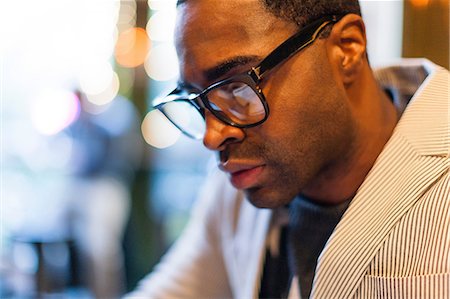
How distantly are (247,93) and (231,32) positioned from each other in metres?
0.13

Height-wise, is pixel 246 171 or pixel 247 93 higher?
pixel 247 93

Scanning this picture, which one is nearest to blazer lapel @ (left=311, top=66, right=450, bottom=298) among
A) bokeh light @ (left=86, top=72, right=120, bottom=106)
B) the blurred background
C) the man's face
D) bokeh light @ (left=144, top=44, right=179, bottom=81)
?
the man's face

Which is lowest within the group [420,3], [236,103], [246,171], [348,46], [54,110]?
[54,110]

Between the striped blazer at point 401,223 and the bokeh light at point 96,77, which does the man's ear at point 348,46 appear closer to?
the striped blazer at point 401,223

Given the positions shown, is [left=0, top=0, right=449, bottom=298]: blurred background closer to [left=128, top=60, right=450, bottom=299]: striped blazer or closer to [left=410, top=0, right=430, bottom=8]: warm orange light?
[left=410, top=0, right=430, bottom=8]: warm orange light

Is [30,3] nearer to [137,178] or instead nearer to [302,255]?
[137,178]

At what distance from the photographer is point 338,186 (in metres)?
1.50

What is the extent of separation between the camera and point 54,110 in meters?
4.79

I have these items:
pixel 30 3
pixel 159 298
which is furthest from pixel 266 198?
pixel 30 3

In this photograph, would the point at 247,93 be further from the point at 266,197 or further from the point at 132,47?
the point at 132,47

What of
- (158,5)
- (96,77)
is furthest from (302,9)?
(96,77)

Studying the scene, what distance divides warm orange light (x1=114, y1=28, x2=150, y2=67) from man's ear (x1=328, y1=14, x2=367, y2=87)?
3.96 meters

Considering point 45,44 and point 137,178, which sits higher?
point 45,44

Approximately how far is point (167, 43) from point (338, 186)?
3.89 meters
